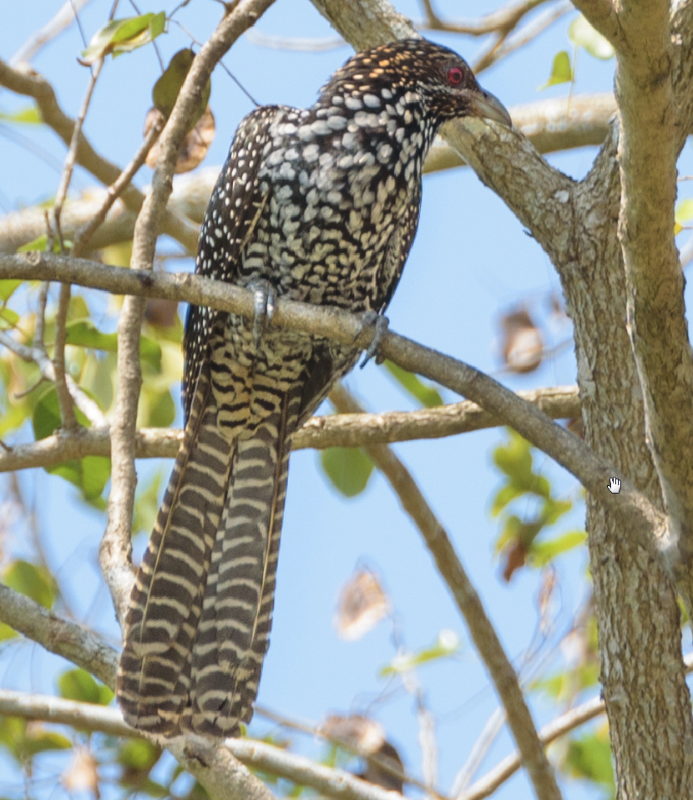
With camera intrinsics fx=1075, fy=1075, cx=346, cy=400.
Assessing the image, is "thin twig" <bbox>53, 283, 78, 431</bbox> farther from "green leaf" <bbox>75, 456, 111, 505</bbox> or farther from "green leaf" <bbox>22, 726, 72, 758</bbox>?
"green leaf" <bbox>22, 726, 72, 758</bbox>

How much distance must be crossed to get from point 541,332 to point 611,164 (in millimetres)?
1424

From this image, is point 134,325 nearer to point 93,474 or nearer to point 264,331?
point 264,331

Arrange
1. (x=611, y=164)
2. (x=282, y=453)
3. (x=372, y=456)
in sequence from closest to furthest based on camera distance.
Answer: (x=611, y=164) < (x=282, y=453) < (x=372, y=456)

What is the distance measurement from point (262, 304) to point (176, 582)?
0.89 m

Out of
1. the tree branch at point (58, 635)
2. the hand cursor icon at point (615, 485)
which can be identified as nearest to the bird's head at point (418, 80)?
A: the hand cursor icon at point (615, 485)

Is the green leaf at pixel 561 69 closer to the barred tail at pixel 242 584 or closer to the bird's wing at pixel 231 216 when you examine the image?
the bird's wing at pixel 231 216

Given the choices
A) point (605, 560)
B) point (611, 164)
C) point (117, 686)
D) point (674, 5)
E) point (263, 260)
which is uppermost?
point (674, 5)

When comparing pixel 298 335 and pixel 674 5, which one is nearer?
pixel 674 5

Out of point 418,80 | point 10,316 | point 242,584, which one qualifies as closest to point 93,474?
point 10,316

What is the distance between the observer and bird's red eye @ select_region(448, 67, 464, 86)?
3465 millimetres

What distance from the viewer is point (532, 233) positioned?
3.12 meters

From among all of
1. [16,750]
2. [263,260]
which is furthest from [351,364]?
[16,750]

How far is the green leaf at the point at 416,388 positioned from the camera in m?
3.86

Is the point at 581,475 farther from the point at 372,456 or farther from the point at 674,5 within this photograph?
the point at 372,456
